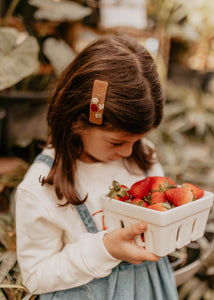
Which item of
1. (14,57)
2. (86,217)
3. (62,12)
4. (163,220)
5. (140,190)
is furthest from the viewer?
(62,12)

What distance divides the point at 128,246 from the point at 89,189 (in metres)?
0.26

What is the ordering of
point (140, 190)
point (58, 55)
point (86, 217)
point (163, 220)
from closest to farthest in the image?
point (163, 220) < point (140, 190) < point (86, 217) < point (58, 55)

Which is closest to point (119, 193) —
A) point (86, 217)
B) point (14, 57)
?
point (86, 217)

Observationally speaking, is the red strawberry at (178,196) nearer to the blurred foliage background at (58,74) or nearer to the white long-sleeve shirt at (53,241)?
the white long-sleeve shirt at (53,241)

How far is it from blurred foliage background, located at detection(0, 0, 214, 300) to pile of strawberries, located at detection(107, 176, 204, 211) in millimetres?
435

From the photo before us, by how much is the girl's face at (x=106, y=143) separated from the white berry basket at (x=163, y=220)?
0.16 m

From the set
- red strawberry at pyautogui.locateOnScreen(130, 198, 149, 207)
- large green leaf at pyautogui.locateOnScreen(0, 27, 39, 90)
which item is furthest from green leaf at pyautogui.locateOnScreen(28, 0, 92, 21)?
red strawberry at pyautogui.locateOnScreen(130, 198, 149, 207)

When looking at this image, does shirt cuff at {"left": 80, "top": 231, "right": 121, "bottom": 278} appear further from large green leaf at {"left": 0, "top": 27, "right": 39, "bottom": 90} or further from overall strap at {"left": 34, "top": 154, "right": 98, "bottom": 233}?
large green leaf at {"left": 0, "top": 27, "right": 39, "bottom": 90}

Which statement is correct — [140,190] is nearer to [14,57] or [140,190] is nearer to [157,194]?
[157,194]

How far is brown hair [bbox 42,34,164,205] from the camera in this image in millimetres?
889

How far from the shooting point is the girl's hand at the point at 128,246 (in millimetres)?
827

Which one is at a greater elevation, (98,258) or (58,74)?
(58,74)

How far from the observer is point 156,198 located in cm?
86

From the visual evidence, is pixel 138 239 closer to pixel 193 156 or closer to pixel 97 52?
pixel 97 52
